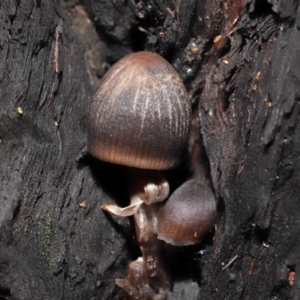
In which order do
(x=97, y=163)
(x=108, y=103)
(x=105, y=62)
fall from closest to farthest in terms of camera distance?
1. (x=108, y=103)
2. (x=97, y=163)
3. (x=105, y=62)

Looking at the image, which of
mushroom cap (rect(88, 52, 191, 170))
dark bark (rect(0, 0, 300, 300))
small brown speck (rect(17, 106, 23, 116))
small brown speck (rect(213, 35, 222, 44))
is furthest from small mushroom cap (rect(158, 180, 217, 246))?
small brown speck (rect(17, 106, 23, 116))

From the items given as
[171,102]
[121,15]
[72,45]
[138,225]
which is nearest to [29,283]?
[138,225]

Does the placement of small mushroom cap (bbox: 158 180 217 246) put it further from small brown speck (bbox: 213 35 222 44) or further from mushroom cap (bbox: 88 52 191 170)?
small brown speck (bbox: 213 35 222 44)

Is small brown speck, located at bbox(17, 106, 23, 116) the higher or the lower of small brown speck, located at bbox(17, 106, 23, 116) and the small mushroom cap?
the higher

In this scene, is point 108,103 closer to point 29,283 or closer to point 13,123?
point 13,123

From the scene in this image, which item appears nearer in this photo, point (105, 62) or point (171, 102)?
point (171, 102)

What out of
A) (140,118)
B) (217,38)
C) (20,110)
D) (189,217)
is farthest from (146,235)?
(217,38)

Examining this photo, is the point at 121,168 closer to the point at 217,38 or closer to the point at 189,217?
the point at 189,217
